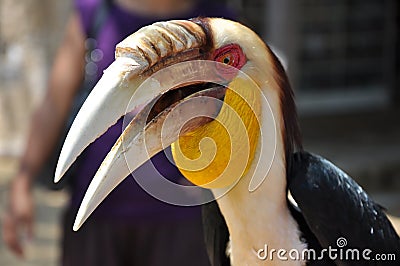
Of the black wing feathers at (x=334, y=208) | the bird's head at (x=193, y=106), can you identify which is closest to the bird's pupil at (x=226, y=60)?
the bird's head at (x=193, y=106)

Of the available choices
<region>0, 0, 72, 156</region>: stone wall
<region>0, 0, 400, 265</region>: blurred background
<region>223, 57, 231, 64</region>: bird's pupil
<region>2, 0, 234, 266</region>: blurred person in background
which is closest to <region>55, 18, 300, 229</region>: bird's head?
<region>223, 57, 231, 64</region>: bird's pupil

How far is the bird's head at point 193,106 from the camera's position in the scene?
1.14 m

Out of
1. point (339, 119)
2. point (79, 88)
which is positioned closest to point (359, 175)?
point (339, 119)

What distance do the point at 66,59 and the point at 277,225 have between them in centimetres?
100

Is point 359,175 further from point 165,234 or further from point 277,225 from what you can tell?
point 277,225

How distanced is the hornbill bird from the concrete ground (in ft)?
8.39

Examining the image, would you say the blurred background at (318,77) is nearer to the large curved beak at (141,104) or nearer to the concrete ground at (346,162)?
the concrete ground at (346,162)

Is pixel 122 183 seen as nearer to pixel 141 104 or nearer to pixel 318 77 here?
pixel 141 104

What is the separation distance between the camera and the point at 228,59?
124 cm

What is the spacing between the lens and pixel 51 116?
2164 mm

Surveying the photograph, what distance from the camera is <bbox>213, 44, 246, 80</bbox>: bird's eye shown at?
1.24 meters

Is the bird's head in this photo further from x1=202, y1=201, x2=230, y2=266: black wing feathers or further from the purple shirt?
the purple shirt

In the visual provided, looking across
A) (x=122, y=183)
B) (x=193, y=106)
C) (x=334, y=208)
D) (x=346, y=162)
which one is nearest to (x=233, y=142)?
(x=193, y=106)

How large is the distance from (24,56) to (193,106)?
170 inches
